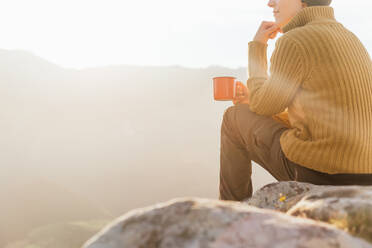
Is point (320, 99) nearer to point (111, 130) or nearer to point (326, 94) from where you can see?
point (326, 94)

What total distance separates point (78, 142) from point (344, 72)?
62.9 metres

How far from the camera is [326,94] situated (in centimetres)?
203

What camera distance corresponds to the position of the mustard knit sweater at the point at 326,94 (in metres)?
2.00

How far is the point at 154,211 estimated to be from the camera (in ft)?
3.72

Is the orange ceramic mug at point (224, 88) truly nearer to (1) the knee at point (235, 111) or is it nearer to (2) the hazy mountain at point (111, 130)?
(1) the knee at point (235, 111)

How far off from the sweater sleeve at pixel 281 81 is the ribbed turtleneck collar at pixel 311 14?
331mm

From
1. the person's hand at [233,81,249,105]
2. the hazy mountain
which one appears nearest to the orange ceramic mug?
the person's hand at [233,81,249,105]

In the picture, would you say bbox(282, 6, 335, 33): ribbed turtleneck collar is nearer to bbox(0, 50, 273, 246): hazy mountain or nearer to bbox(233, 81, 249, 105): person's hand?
bbox(233, 81, 249, 105): person's hand

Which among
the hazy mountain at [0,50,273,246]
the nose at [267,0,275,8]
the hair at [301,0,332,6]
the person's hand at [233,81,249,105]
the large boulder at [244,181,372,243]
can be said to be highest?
the nose at [267,0,275,8]

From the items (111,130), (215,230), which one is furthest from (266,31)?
(111,130)

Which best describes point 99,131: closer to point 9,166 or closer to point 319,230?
point 9,166

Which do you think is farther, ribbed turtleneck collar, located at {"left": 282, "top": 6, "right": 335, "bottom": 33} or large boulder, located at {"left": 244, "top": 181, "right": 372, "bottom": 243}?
ribbed turtleneck collar, located at {"left": 282, "top": 6, "right": 335, "bottom": 33}

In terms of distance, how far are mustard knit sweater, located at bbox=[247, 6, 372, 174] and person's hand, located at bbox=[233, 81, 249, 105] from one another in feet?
2.23

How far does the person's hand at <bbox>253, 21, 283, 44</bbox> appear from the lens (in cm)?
274
